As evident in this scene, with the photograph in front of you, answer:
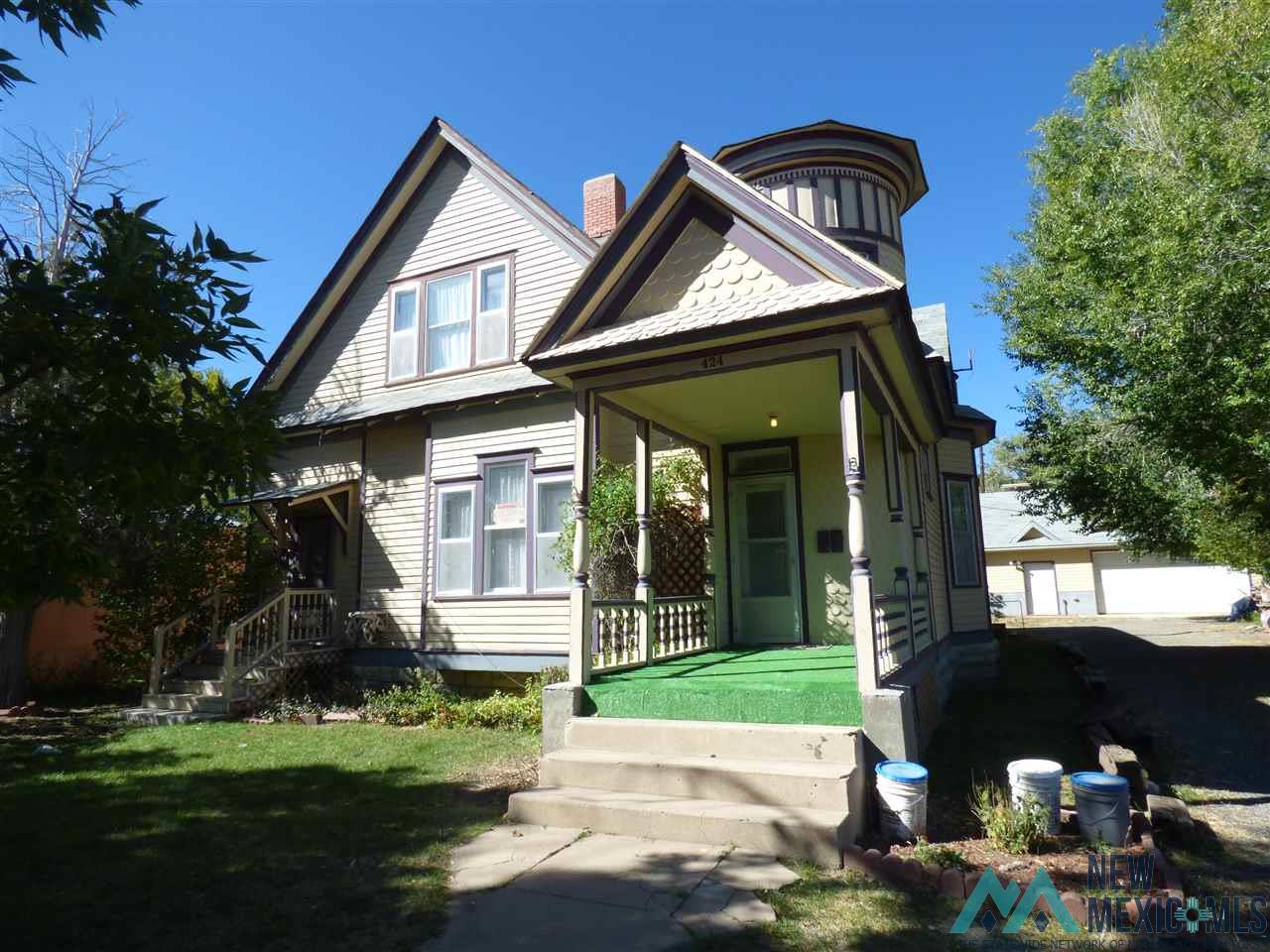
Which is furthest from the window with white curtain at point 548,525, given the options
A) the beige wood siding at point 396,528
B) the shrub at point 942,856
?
the shrub at point 942,856

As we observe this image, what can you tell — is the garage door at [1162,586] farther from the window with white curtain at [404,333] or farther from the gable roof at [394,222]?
the window with white curtain at [404,333]

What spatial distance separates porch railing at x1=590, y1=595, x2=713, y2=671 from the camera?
7.73 meters

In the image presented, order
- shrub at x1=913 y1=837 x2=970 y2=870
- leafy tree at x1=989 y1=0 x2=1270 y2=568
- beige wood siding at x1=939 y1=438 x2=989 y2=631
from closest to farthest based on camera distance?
shrub at x1=913 y1=837 x2=970 y2=870, leafy tree at x1=989 y1=0 x2=1270 y2=568, beige wood siding at x1=939 y1=438 x2=989 y2=631

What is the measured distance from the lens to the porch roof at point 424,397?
36.6ft

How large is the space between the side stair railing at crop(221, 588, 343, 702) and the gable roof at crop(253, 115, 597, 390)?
396 centimetres

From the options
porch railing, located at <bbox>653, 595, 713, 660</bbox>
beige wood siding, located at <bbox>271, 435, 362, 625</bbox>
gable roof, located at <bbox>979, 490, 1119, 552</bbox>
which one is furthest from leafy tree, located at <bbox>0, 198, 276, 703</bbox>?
gable roof, located at <bbox>979, 490, 1119, 552</bbox>

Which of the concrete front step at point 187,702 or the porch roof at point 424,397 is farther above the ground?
the porch roof at point 424,397

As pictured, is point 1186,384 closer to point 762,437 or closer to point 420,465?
point 762,437

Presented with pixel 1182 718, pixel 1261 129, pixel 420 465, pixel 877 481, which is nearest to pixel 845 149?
pixel 1261 129

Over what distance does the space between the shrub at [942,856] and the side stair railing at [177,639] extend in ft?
35.2

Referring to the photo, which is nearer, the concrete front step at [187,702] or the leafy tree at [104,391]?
the leafy tree at [104,391]

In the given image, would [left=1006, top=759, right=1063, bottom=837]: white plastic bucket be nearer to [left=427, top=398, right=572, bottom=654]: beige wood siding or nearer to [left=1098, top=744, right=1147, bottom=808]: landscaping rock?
[left=1098, top=744, right=1147, bottom=808]: landscaping rock

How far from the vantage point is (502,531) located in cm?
1126

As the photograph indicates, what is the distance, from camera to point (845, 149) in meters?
13.8
